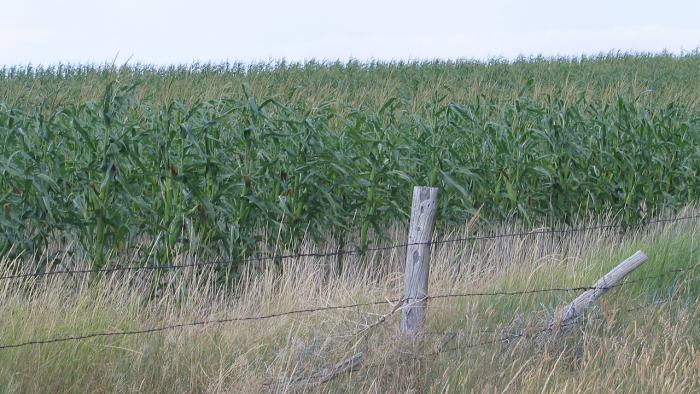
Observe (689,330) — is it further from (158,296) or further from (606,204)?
(606,204)

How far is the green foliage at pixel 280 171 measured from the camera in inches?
284

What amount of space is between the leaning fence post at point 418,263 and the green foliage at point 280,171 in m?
2.43

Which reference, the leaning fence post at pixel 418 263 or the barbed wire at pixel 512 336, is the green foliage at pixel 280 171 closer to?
the leaning fence post at pixel 418 263

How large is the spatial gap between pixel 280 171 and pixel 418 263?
10.2 ft

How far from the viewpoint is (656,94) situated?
19875 millimetres

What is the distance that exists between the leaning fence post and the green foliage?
243cm

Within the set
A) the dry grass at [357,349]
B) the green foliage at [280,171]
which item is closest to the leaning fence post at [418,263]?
the dry grass at [357,349]

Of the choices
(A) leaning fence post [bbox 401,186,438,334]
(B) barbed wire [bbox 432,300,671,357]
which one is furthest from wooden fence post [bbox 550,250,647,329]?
(A) leaning fence post [bbox 401,186,438,334]

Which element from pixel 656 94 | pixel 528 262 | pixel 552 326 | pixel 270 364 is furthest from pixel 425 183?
pixel 656 94

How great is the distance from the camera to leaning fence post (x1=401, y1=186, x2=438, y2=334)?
5.02 metres

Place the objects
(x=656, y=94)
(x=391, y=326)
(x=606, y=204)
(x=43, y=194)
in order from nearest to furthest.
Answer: (x=391, y=326) → (x=43, y=194) → (x=606, y=204) → (x=656, y=94)

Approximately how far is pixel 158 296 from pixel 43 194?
1.11 metres

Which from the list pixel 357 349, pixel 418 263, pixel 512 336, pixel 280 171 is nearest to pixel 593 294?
pixel 512 336

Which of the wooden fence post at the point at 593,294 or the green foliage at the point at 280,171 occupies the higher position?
the green foliage at the point at 280,171
